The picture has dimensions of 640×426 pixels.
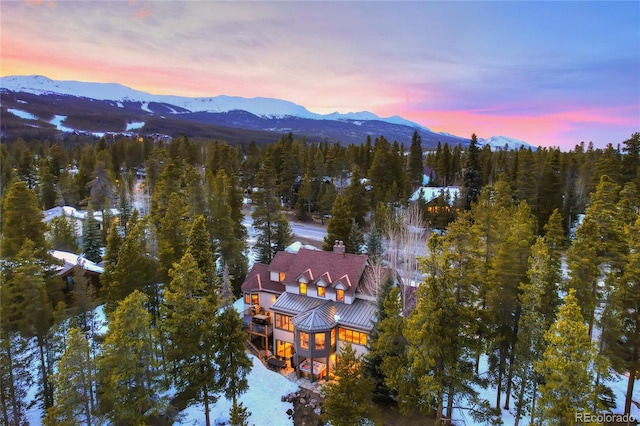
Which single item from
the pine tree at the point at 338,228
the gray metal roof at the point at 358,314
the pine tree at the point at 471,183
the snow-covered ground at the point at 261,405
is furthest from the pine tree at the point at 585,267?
the pine tree at the point at 471,183

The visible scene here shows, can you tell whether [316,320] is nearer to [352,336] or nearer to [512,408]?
[352,336]

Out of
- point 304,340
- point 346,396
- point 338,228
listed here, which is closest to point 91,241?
point 338,228

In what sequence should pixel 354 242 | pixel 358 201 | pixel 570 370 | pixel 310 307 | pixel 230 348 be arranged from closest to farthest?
1. pixel 570 370
2. pixel 230 348
3. pixel 310 307
4. pixel 354 242
5. pixel 358 201

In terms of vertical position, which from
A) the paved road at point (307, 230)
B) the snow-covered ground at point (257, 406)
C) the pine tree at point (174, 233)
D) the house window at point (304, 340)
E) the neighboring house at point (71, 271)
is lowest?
the snow-covered ground at point (257, 406)

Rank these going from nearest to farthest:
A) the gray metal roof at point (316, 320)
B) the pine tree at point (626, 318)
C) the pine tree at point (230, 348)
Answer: the pine tree at point (626, 318) < the pine tree at point (230, 348) < the gray metal roof at point (316, 320)

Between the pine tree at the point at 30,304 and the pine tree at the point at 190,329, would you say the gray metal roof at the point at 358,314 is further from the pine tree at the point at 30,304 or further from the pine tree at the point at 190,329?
the pine tree at the point at 30,304

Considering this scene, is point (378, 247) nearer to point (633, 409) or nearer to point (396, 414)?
point (396, 414)

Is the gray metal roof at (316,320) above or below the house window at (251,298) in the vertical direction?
above
